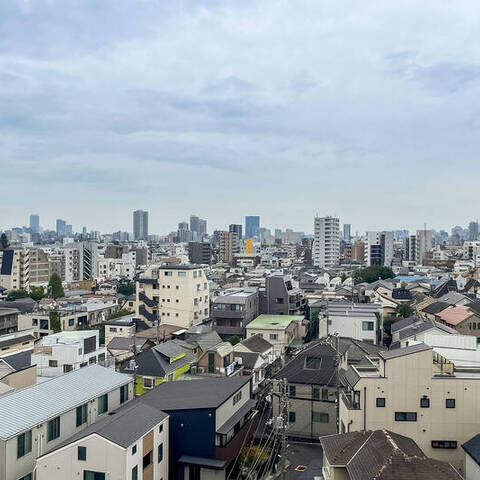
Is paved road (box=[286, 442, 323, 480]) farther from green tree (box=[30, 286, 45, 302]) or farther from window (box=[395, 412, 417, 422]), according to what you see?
green tree (box=[30, 286, 45, 302])

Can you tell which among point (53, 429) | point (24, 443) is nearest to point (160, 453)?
point (53, 429)

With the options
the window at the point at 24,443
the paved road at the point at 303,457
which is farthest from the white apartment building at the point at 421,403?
the window at the point at 24,443

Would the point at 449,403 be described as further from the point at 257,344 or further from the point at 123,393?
the point at 257,344

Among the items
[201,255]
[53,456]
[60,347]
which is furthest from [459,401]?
[201,255]

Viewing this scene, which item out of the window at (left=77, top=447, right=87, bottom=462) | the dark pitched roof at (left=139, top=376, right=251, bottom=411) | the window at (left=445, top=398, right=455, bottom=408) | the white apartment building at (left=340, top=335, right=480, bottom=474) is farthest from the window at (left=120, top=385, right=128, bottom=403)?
the window at (left=445, top=398, right=455, bottom=408)

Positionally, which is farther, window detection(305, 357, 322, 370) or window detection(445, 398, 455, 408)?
window detection(305, 357, 322, 370)
